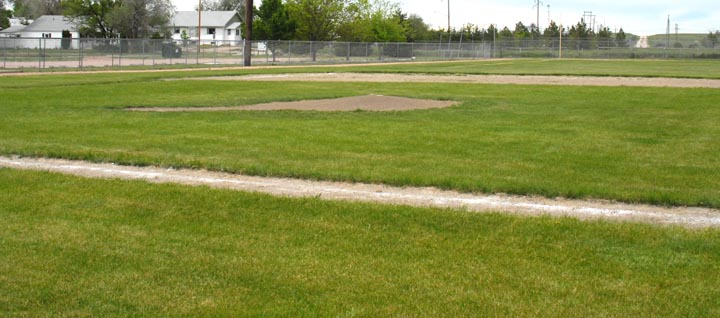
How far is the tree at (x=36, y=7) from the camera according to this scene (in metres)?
120

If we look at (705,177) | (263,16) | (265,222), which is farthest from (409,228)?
(263,16)

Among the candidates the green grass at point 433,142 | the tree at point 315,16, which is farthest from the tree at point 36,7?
the green grass at point 433,142

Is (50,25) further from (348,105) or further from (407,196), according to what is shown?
(407,196)

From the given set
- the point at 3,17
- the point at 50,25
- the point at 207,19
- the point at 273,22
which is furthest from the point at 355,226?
the point at 3,17

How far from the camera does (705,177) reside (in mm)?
9273

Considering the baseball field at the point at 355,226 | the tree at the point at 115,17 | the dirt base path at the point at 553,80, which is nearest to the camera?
the baseball field at the point at 355,226

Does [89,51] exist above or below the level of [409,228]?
above

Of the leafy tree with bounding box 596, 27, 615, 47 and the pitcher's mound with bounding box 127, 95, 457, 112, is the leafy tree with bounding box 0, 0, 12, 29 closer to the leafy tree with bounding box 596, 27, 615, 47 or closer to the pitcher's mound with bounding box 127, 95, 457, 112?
the leafy tree with bounding box 596, 27, 615, 47

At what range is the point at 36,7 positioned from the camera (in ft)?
402

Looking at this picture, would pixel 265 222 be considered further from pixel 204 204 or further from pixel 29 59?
pixel 29 59

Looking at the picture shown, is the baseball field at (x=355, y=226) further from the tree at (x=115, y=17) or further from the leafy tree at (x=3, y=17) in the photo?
the leafy tree at (x=3, y=17)

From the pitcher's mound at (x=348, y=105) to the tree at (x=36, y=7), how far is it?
107865 millimetres

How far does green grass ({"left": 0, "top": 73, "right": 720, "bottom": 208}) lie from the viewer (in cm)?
904

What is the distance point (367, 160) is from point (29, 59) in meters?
42.3
